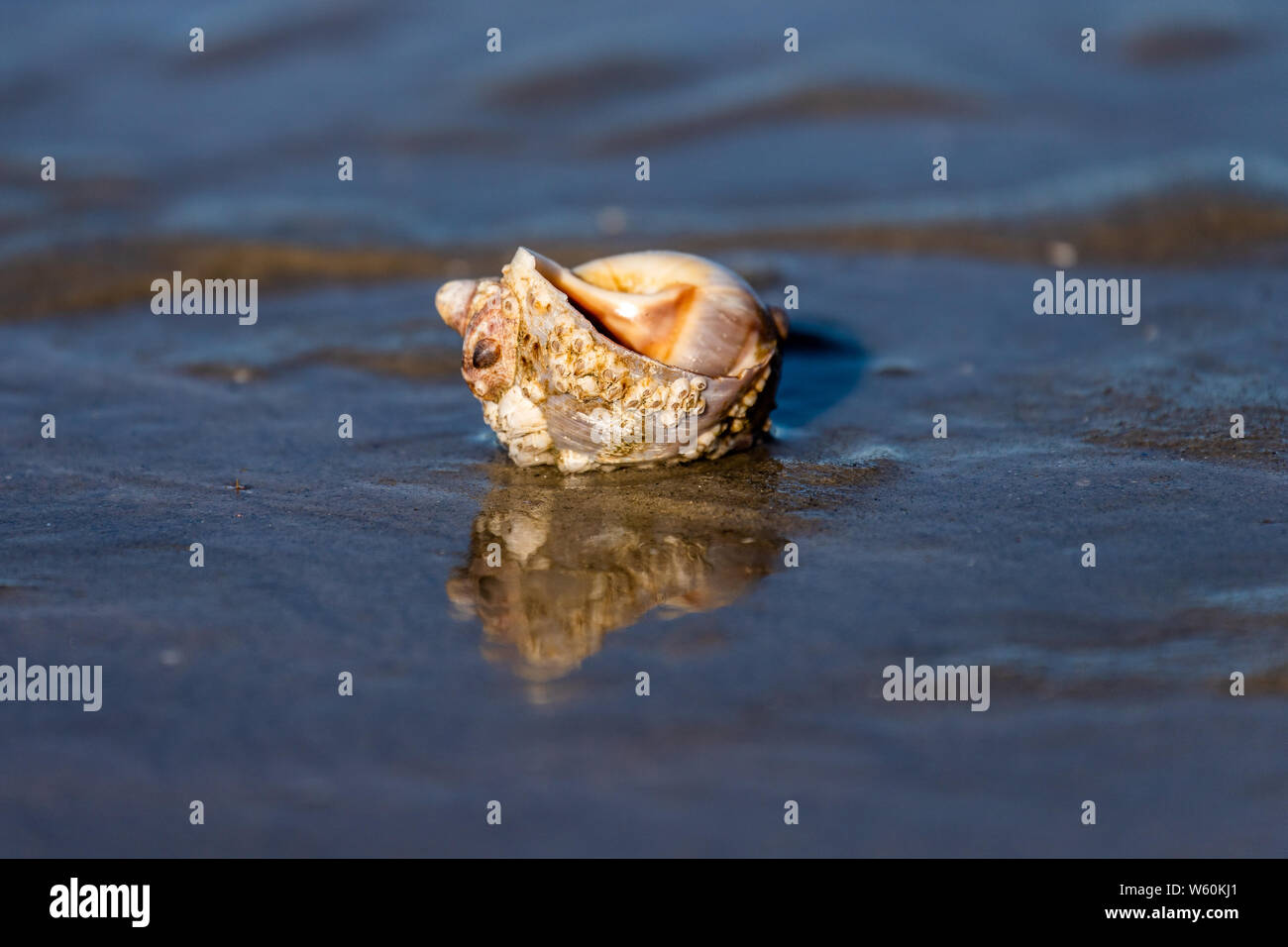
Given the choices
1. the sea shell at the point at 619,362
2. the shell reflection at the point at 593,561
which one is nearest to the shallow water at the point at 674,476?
the shell reflection at the point at 593,561

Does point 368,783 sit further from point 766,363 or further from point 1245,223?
point 1245,223

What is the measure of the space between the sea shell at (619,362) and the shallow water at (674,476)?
0.18 meters

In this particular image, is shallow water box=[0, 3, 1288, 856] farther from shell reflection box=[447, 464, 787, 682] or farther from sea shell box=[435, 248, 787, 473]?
sea shell box=[435, 248, 787, 473]

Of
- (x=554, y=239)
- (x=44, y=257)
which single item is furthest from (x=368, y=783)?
(x=44, y=257)

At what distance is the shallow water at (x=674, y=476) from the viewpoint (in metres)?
2.96

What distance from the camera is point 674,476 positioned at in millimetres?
4414

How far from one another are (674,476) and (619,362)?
18.5 inches

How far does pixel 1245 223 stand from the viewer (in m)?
6.83

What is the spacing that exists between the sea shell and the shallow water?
0.58ft

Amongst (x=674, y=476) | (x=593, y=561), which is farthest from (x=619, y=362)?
(x=593, y=561)

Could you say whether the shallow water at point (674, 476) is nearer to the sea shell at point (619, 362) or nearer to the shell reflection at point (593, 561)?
the shell reflection at point (593, 561)

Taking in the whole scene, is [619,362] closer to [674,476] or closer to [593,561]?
[674,476]

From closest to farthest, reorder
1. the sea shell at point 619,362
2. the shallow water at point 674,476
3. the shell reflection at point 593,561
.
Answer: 1. the shallow water at point 674,476
2. the shell reflection at point 593,561
3. the sea shell at point 619,362

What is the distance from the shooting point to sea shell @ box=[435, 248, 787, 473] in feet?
13.9
